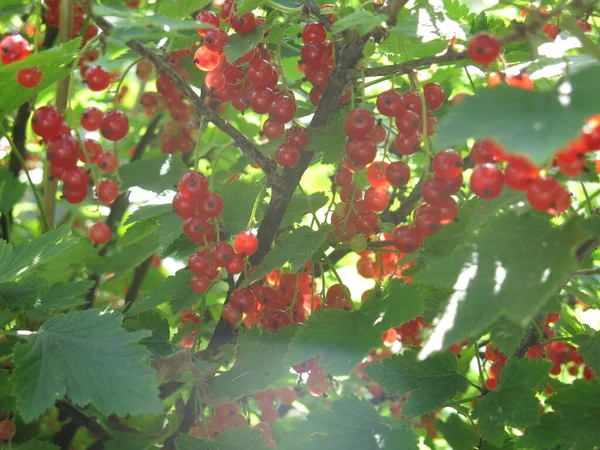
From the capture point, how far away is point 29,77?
120cm

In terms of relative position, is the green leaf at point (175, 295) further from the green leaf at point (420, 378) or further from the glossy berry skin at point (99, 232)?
the green leaf at point (420, 378)

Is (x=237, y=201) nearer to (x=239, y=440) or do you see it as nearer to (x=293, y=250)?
(x=293, y=250)

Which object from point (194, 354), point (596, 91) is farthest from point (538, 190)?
point (194, 354)

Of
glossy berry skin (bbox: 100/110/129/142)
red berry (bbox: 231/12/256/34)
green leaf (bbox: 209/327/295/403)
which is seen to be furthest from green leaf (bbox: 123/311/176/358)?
red berry (bbox: 231/12/256/34)

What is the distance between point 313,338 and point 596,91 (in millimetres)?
515

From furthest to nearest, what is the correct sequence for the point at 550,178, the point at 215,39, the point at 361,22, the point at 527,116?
the point at 215,39 < the point at 361,22 < the point at 550,178 < the point at 527,116

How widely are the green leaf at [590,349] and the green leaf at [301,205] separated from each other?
0.52 m

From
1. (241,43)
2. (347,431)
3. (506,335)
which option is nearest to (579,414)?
(506,335)

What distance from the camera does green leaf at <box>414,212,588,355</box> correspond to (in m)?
0.69

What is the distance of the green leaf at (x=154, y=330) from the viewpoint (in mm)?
1187

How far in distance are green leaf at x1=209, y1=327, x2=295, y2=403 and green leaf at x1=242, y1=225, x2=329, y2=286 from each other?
0.11 metres

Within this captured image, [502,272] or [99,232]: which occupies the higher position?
[502,272]

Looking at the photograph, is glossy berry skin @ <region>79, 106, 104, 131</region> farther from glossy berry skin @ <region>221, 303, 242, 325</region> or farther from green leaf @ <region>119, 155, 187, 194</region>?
glossy berry skin @ <region>221, 303, 242, 325</region>

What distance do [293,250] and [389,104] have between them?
275mm
